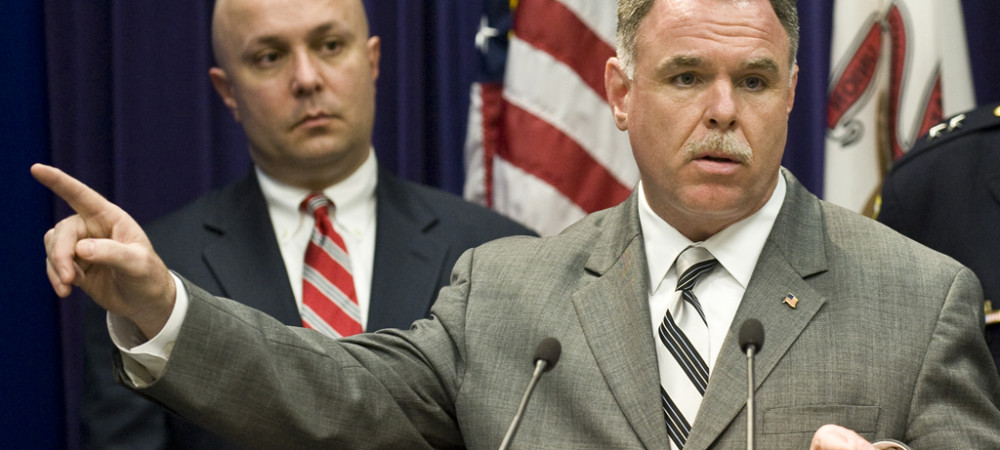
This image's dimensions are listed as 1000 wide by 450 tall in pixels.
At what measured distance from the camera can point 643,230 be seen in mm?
2047

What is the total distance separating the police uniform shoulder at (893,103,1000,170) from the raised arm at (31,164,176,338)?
169cm

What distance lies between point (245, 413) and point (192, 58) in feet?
6.68

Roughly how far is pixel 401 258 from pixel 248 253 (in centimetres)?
34

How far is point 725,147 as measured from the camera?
187 cm

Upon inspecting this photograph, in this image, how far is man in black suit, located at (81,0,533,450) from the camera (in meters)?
2.69

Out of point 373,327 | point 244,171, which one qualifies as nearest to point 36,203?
point 244,171

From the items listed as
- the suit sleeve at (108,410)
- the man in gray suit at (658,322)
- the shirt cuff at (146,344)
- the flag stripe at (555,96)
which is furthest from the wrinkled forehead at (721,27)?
the flag stripe at (555,96)

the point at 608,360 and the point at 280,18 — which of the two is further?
the point at 280,18

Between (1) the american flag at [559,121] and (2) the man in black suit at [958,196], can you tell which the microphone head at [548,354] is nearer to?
(2) the man in black suit at [958,196]

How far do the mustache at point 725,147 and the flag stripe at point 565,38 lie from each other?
153cm

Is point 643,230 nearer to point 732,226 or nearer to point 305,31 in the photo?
point 732,226

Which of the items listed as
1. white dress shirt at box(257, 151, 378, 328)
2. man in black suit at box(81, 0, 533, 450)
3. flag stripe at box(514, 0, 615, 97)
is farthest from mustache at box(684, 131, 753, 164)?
flag stripe at box(514, 0, 615, 97)

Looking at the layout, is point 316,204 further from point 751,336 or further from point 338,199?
point 751,336

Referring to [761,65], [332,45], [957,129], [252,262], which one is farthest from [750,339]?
[332,45]
